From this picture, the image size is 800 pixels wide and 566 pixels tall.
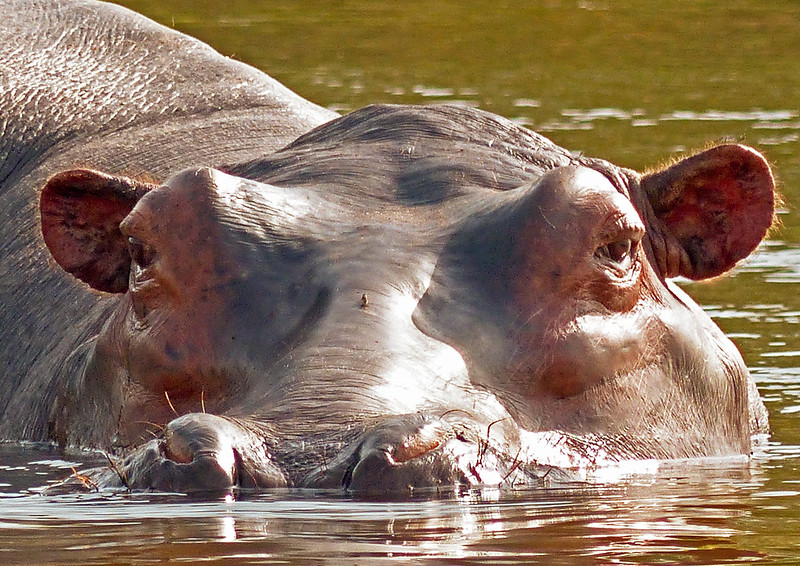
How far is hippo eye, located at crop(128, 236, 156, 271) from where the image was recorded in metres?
6.10

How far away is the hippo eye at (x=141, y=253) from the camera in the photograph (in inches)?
240

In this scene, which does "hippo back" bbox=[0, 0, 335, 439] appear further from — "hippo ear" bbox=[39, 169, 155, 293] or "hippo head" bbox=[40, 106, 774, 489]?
"hippo head" bbox=[40, 106, 774, 489]

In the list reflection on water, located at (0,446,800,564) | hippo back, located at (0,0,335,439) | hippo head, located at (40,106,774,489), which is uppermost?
hippo back, located at (0,0,335,439)

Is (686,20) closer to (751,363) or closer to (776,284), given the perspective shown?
(776,284)

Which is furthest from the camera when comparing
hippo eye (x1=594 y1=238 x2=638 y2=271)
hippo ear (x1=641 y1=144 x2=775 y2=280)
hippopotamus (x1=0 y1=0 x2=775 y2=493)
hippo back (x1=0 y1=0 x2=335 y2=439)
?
hippo back (x1=0 y1=0 x2=335 y2=439)

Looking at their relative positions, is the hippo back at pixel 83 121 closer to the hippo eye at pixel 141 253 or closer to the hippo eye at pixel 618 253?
the hippo eye at pixel 141 253

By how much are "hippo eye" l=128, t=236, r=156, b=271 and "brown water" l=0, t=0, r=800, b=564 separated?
72 centimetres

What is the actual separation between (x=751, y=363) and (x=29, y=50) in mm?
3740

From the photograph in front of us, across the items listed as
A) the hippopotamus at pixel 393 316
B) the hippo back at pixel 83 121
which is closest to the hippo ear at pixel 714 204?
the hippopotamus at pixel 393 316

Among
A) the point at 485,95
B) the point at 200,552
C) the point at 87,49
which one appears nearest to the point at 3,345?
the point at 87,49

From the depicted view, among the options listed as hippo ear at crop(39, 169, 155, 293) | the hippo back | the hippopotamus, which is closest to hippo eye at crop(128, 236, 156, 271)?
the hippopotamus

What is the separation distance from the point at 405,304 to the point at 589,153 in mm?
8144

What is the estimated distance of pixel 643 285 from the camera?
6.33m

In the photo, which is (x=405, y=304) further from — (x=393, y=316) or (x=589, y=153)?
(x=589, y=153)
